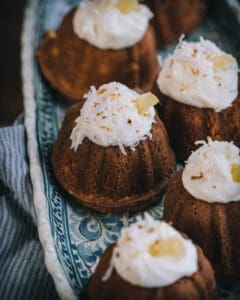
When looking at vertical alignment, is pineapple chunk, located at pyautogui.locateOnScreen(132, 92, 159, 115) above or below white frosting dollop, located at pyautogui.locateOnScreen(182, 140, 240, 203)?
above

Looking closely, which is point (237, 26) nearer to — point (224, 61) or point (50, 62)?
point (224, 61)

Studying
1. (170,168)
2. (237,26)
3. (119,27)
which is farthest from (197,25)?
(170,168)

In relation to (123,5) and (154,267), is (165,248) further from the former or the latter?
(123,5)

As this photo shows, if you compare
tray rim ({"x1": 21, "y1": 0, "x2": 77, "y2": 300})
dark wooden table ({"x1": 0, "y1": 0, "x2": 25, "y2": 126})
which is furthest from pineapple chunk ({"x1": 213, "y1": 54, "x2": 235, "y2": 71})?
dark wooden table ({"x1": 0, "y1": 0, "x2": 25, "y2": 126})

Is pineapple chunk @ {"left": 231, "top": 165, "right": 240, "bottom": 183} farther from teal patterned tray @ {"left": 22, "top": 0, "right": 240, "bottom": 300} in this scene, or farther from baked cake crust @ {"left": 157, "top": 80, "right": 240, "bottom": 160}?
baked cake crust @ {"left": 157, "top": 80, "right": 240, "bottom": 160}

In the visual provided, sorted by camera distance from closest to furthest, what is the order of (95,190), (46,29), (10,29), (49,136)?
(95,190) < (49,136) < (46,29) < (10,29)
